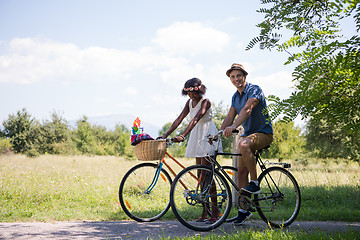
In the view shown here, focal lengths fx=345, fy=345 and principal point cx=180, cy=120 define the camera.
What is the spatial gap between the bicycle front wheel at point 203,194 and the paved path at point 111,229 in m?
0.18

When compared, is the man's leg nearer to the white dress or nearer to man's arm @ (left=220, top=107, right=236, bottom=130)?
man's arm @ (left=220, top=107, right=236, bottom=130)

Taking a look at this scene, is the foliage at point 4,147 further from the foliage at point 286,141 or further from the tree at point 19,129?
the foliage at point 286,141

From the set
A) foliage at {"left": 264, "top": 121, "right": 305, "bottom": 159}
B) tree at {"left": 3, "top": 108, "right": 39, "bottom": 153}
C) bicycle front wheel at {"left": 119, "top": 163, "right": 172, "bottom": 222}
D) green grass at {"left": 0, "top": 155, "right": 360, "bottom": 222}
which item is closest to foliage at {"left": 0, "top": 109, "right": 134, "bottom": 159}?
tree at {"left": 3, "top": 108, "right": 39, "bottom": 153}

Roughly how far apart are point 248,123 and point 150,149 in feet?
5.09

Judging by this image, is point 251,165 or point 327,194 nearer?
point 251,165

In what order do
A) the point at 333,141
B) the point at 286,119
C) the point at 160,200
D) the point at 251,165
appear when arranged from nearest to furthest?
the point at 286,119 < the point at 251,165 < the point at 160,200 < the point at 333,141

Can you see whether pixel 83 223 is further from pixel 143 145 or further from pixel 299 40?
pixel 299 40

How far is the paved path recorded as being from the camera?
490 centimetres

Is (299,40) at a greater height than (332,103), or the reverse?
(299,40)

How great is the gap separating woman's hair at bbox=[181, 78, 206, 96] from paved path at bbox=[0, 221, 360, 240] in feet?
7.03

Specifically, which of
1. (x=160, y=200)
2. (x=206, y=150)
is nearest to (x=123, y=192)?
(x=160, y=200)

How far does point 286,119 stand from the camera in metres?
4.03

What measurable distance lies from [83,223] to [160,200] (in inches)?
53.5

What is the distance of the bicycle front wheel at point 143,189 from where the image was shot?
5.71 meters
